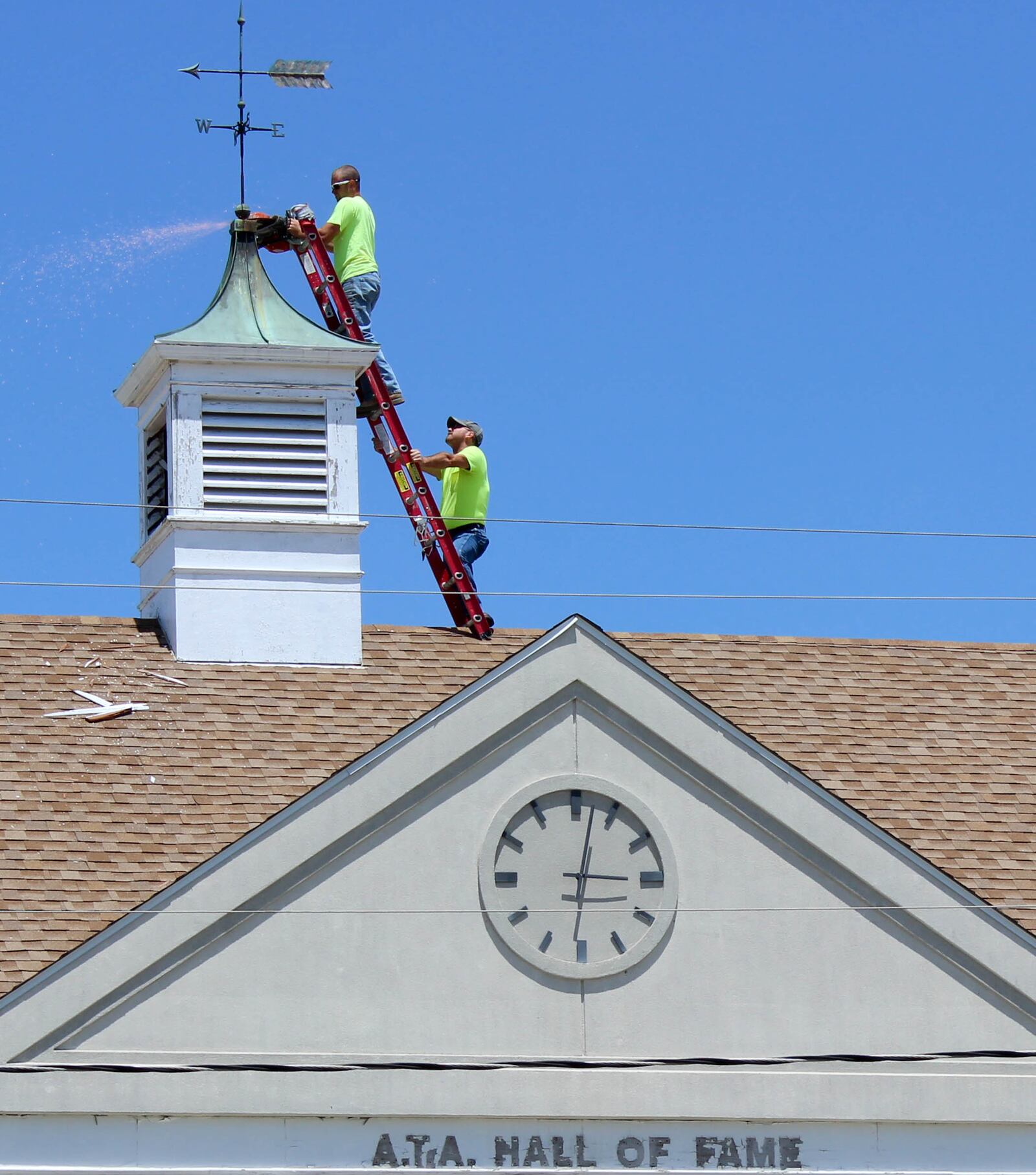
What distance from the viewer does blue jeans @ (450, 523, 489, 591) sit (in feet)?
77.8

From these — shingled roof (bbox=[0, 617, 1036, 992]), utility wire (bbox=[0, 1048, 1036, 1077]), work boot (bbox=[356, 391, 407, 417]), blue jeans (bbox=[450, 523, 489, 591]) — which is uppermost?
work boot (bbox=[356, 391, 407, 417])

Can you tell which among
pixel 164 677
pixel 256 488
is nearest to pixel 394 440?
pixel 256 488

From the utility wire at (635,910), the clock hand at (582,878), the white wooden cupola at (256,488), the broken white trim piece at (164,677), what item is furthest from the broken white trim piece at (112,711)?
the clock hand at (582,878)

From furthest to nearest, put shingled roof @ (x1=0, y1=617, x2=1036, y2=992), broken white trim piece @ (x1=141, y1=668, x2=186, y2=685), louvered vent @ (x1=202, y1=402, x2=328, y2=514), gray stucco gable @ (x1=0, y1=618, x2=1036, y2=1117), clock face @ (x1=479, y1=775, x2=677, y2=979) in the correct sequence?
louvered vent @ (x1=202, y1=402, x2=328, y2=514) → broken white trim piece @ (x1=141, y1=668, x2=186, y2=685) → shingled roof @ (x1=0, y1=617, x2=1036, y2=992) → clock face @ (x1=479, y1=775, x2=677, y2=979) → gray stucco gable @ (x1=0, y1=618, x2=1036, y2=1117)

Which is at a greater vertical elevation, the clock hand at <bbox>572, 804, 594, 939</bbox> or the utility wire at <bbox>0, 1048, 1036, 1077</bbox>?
the clock hand at <bbox>572, 804, 594, 939</bbox>

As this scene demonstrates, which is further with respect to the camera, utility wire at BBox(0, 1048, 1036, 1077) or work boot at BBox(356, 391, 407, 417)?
work boot at BBox(356, 391, 407, 417)

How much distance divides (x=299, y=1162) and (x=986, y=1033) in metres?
4.87

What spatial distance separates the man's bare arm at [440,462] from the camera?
77.8 feet

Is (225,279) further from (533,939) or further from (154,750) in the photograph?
(533,939)

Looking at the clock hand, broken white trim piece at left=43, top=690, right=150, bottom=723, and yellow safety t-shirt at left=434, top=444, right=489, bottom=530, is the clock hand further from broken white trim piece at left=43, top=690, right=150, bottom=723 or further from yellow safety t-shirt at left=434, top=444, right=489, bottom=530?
yellow safety t-shirt at left=434, top=444, right=489, bottom=530

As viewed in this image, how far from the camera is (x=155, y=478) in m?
24.1

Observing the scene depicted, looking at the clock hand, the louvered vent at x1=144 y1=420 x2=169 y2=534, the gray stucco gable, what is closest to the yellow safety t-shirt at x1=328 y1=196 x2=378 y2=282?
the louvered vent at x1=144 y1=420 x2=169 y2=534

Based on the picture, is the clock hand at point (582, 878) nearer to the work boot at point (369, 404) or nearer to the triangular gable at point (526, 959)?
the triangular gable at point (526, 959)

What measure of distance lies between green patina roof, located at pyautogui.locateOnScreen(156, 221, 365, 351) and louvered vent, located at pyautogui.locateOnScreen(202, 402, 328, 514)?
1.88ft
